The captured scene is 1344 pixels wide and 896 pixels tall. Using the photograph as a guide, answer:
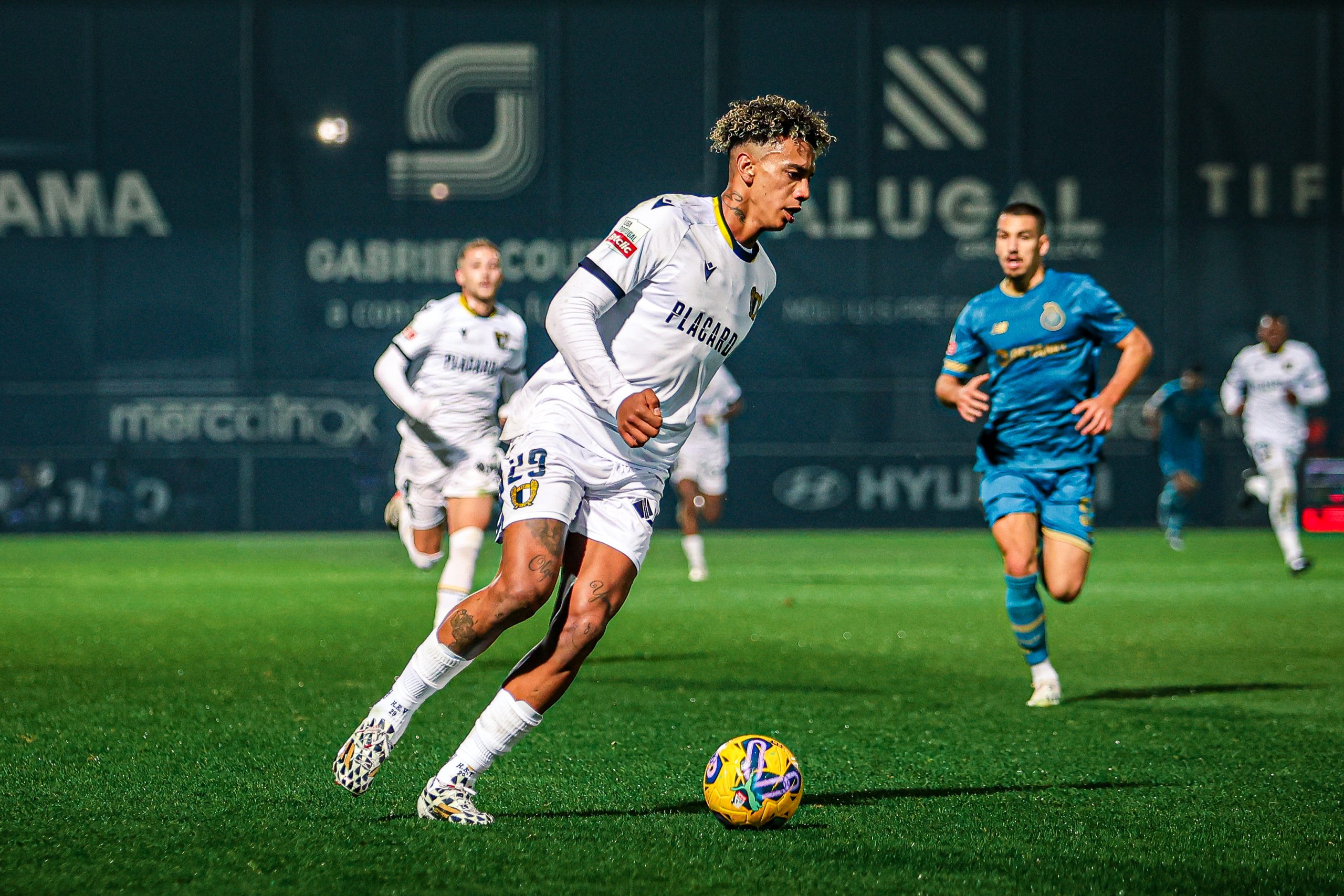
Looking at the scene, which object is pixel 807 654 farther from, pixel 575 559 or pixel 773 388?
pixel 773 388

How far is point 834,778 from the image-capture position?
5.88m

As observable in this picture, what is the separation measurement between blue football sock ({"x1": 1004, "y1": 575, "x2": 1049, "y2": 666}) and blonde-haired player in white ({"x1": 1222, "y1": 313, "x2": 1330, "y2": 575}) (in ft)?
29.8

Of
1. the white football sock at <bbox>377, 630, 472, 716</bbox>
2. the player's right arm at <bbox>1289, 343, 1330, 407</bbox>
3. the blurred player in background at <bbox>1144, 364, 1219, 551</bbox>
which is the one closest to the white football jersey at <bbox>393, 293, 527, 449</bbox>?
the white football sock at <bbox>377, 630, 472, 716</bbox>

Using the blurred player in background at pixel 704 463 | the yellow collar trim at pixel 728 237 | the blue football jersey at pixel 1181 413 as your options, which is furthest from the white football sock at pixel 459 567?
the blue football jersey at pixel 1181 413

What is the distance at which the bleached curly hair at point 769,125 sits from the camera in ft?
16.8

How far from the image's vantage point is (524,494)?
4.95 meters

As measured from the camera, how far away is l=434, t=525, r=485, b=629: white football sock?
9.47 meters

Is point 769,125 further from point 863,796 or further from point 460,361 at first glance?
point 460,361

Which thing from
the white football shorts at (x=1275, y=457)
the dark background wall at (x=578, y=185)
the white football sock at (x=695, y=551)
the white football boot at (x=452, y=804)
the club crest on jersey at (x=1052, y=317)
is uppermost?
the dark background wall at (x=578, y=185)

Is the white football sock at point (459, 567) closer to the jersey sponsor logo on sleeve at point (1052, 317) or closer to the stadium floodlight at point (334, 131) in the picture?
the jersey sponsor logo on sleeve at point (1052, 317)

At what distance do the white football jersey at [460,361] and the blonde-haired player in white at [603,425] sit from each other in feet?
15.7

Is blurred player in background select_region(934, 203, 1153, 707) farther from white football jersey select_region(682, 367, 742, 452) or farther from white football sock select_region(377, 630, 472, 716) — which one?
white football jersey select_region(682, 367, 742, 452)

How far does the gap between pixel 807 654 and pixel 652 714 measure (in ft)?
8.76

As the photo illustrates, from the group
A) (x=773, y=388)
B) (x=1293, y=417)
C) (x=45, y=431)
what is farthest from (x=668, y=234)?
(x=45, y=431)
